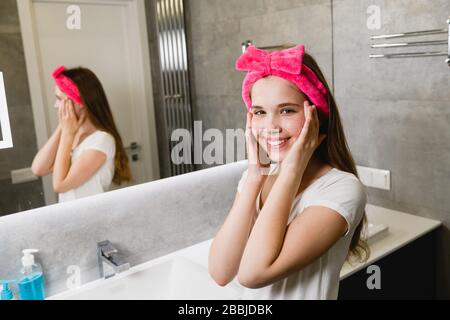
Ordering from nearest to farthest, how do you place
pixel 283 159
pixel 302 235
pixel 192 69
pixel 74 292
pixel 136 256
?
pixel 302 235 → pixel 283 159 → pixel 74 292 → pixel 136 256 → pixel 192 69

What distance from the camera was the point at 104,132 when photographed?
54.2 inches

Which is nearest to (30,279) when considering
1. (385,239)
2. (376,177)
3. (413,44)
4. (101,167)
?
(101,167)

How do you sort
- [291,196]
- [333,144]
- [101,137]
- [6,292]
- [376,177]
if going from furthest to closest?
[376,177], [101,137], [6,292], [333,144], [291,196]

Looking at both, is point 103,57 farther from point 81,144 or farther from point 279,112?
point 279,112

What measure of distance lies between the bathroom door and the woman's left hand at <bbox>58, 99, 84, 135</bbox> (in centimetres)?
2

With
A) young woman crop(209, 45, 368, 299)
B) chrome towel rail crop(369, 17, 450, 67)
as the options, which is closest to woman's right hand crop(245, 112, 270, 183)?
young woman crop(209, 45, 368, 299)

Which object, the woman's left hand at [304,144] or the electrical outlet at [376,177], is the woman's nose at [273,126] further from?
the electrical outlet at [376,177]

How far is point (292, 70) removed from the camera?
95 cm

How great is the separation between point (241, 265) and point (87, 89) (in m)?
0.75

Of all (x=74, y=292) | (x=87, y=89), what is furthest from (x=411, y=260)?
(x=87, y=89)

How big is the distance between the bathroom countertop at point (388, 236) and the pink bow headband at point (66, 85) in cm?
64

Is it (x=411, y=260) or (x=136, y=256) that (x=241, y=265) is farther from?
(x=411, y=260)

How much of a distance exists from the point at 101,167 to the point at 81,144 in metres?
0.10

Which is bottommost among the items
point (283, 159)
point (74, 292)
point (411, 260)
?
point (411, 260)
